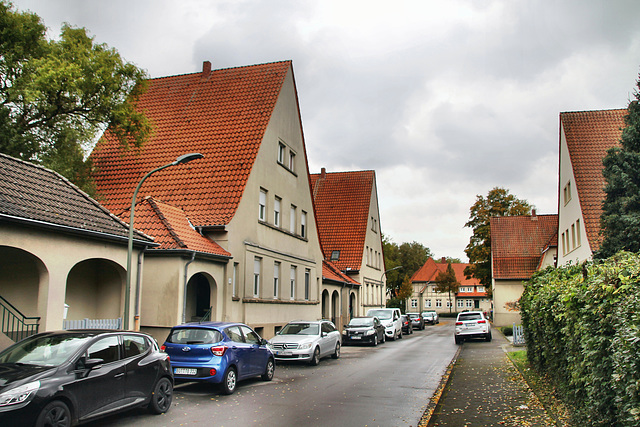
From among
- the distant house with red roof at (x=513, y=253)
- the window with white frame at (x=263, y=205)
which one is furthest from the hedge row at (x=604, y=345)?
the distant house with red roof at (x=513, y=253)

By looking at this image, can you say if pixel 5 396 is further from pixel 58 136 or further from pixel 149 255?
pixel 58 136

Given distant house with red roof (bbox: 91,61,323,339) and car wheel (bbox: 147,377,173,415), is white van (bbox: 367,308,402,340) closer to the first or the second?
distant house with red roof (bbox: 91,61,323,339)

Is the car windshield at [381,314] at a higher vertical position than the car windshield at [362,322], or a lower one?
higher

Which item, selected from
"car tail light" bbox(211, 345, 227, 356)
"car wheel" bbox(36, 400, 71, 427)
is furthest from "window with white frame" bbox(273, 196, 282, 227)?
"car wheel" bbox(36, 400, 71, 427)

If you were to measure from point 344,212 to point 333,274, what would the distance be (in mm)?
10557

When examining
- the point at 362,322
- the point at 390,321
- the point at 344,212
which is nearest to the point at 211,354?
the point at 362,322

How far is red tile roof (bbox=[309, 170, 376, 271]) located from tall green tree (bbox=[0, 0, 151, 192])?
22.9 metres

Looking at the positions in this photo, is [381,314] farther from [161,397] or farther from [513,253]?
[161,397]

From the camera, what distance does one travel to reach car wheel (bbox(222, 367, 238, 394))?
12.3 m

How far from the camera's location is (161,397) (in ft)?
33.2

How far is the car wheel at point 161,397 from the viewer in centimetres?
987

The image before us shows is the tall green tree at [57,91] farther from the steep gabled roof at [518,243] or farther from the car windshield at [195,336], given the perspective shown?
the steep gabled roof at [518,243]

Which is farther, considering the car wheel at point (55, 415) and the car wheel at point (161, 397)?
the car wheel at point (161, 397)

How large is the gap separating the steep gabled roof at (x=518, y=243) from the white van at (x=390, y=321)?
1855 centimetres
